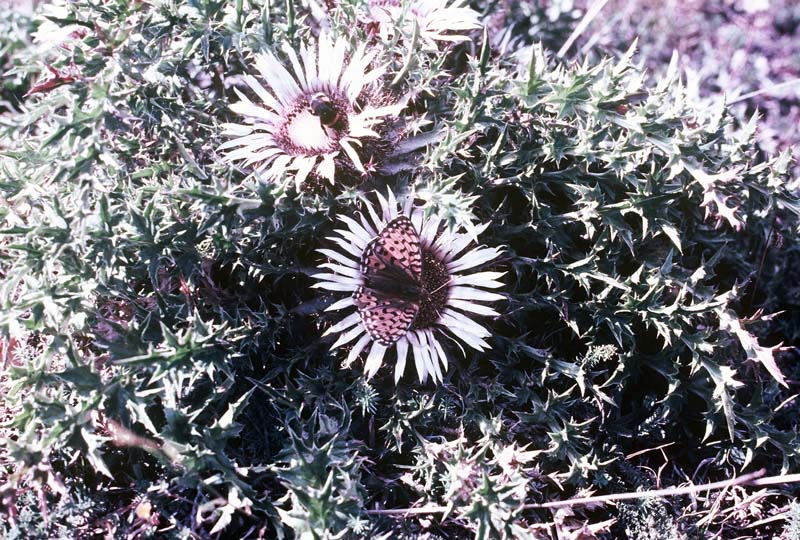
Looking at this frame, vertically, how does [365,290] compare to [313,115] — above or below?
below

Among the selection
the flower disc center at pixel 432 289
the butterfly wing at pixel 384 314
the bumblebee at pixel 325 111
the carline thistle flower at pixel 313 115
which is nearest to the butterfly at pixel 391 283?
the butterfly wing at pixel 384 314

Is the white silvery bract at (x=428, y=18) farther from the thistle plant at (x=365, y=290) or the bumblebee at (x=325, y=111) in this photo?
the bumblebee at (x=325, y=111)

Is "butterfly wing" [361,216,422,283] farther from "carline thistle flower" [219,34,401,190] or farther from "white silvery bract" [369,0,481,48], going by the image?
"white silvery bract" [369,0,481,48]

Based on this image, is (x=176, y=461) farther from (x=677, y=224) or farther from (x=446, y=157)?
(x=677, y=224)

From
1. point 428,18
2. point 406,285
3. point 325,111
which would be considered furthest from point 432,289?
point 428,18

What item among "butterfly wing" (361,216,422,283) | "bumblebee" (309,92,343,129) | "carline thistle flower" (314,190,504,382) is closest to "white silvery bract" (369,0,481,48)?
"bumblebee" (309,92,343,129)

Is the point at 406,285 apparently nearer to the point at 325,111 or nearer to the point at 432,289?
the point at 432,289

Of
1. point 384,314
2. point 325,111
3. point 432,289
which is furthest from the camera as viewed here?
point 432,289

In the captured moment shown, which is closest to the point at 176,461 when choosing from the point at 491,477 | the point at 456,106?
the point at 491,477
